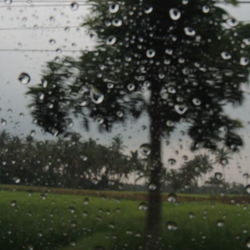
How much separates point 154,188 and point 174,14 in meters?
0.75

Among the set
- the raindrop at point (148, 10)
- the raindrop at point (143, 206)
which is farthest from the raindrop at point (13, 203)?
the raindrop at point (148, 10)

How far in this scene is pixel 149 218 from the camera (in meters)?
1.29

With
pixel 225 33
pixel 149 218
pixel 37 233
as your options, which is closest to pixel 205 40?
pixel 225 33

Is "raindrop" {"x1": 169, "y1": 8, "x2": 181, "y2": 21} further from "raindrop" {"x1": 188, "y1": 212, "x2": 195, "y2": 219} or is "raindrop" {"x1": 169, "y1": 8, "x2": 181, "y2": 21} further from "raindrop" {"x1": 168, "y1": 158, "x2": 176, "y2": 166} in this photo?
"raindrop" {"x1": 188, "y1": 212, "x2": 195, "y2": 219}

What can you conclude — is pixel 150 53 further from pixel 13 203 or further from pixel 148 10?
pixel 13 203

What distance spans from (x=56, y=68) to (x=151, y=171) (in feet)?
2.04

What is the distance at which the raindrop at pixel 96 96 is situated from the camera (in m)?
1.54

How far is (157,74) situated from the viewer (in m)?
1.51

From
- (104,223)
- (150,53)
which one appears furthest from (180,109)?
(104,223)

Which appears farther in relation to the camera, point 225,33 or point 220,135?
point 225,33

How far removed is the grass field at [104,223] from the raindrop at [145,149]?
7.0 inches

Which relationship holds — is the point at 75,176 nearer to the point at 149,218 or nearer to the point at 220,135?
the point at 149,218

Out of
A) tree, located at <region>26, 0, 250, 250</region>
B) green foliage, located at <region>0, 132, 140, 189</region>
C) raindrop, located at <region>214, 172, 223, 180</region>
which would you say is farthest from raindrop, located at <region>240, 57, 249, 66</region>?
green foliage, located at <region>0, 132, 140, 189</region>

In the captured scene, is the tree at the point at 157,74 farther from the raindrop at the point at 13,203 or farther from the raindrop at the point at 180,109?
the raindrop at the point at 13,203
